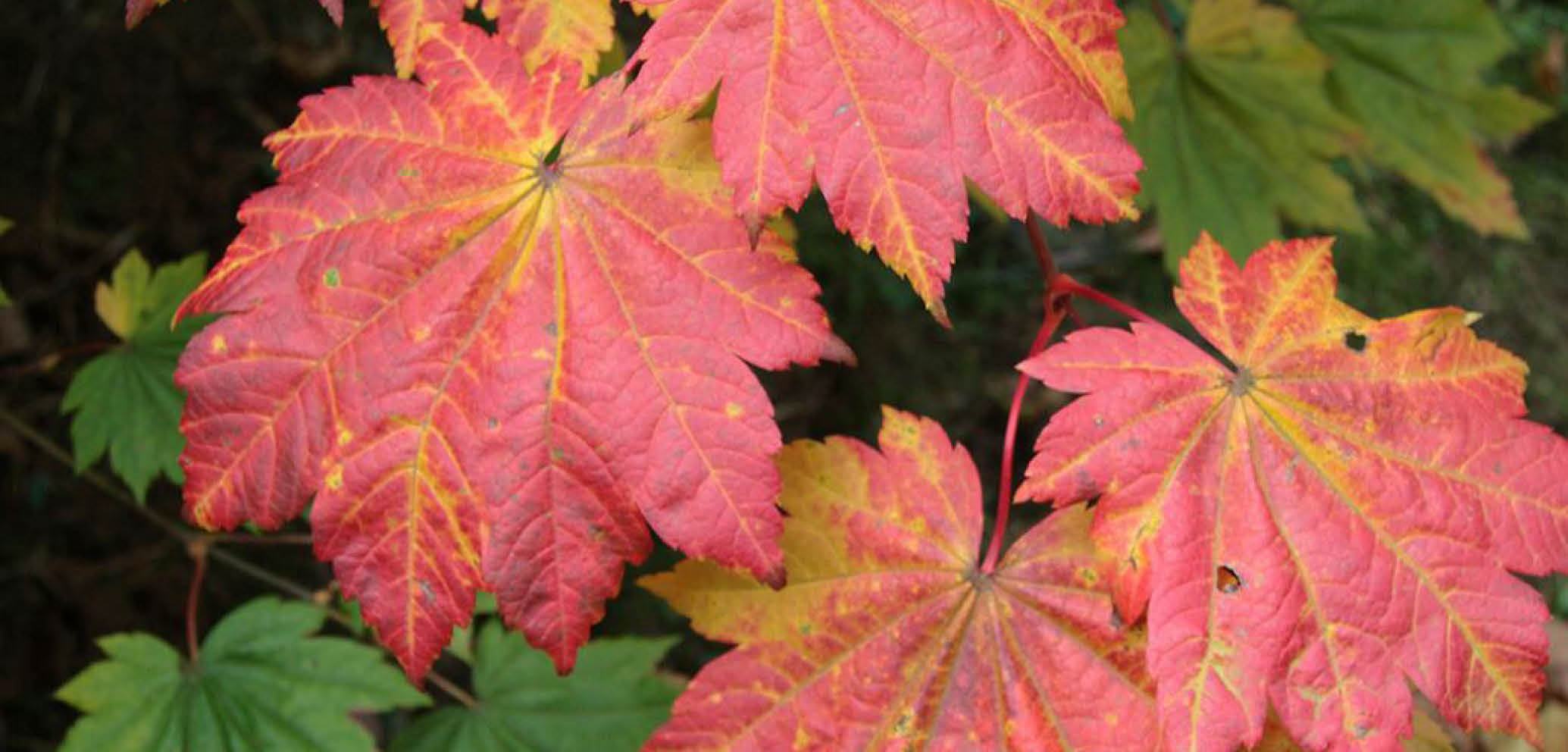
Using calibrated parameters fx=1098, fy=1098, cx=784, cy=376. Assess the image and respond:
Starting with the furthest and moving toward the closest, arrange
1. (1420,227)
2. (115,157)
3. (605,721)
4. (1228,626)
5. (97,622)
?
(1420,227) < (115,157) < (97,622) < (605,721) < (1228,626)

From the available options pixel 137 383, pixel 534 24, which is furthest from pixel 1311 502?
pixel 137 383

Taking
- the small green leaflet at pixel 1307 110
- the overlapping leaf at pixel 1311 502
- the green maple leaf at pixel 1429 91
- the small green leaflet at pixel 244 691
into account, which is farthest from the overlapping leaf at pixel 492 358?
the green maple leaf at pixel 1429 91

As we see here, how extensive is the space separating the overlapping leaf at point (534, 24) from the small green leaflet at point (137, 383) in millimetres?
628

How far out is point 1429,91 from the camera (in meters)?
1.82

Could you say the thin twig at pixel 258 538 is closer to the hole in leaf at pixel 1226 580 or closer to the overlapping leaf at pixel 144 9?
the overlapping leaf at pixel 144 9

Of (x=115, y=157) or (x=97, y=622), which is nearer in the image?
(x=97, y=622)

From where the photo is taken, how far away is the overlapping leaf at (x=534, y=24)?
0.99 m

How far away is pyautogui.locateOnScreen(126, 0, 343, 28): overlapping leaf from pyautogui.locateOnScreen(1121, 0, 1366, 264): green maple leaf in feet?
3.60

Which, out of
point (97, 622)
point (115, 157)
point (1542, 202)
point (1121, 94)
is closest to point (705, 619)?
point (1121, 94)

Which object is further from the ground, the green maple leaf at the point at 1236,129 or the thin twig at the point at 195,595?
the green maple leaf at the point at 1236,129

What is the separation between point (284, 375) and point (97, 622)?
53.7 inches

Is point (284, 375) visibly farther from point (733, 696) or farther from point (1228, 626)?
point (1228, 626)

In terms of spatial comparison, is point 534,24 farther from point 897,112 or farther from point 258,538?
point 258,538

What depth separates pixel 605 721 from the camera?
1440 millimetres
